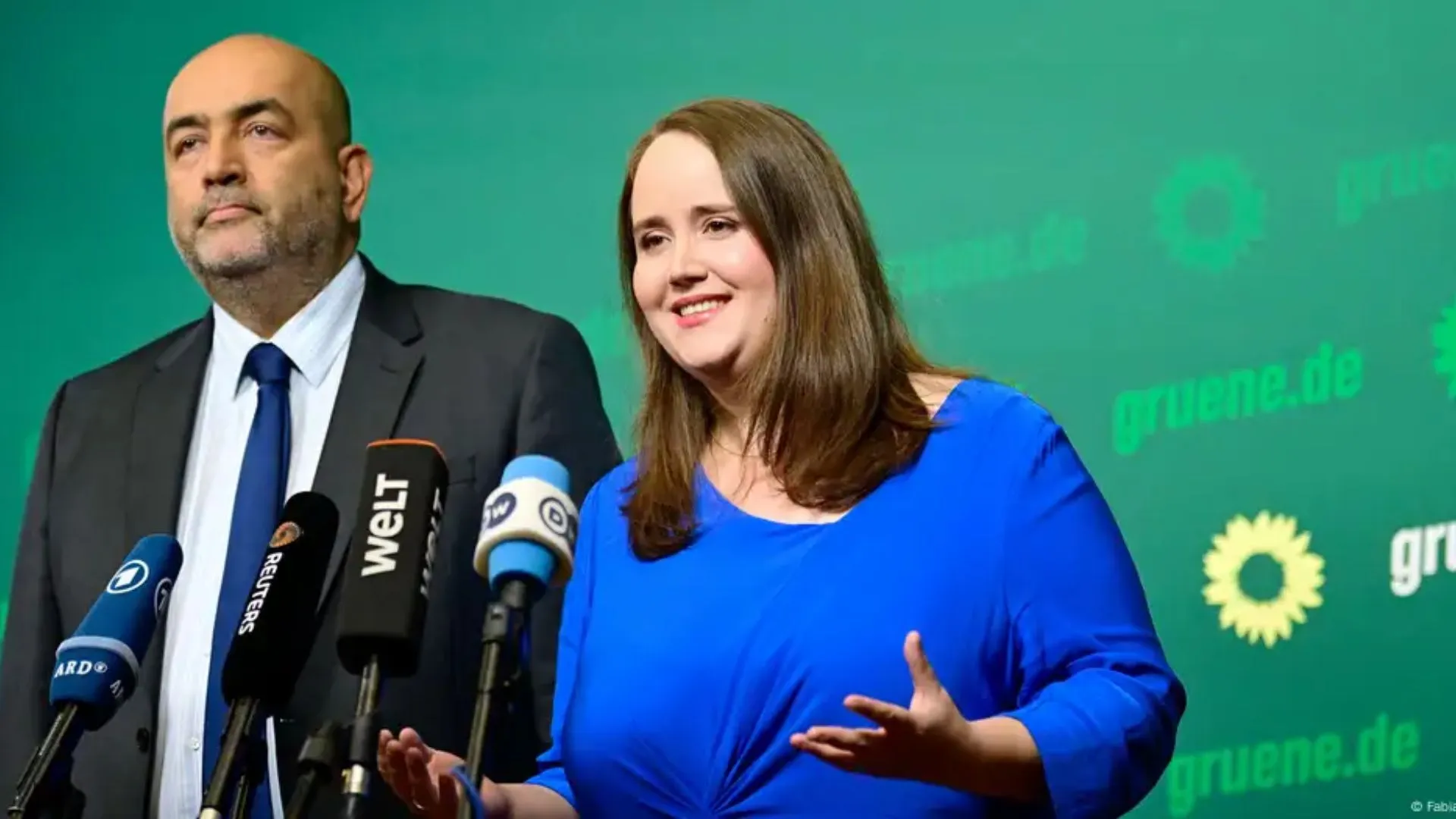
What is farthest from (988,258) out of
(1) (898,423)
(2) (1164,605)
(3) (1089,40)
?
(1) (898,423)

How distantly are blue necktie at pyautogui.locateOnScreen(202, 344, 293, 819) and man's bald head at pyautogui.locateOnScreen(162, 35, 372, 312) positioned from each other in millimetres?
215

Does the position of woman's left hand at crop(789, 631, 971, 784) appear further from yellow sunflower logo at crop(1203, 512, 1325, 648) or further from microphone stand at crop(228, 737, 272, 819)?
yellow sunflower logo at crop(1203, 512, 1325, 648)

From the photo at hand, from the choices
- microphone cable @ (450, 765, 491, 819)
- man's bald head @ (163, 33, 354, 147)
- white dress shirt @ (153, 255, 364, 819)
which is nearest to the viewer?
microphone cable @ (450, 765, 491, 819)

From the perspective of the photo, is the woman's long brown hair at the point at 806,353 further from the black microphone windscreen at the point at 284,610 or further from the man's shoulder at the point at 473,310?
the man's shoulder at the point at 473,310

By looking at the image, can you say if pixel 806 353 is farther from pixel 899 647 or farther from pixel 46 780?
pixel 46 780

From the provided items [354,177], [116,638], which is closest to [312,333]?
[354,177]

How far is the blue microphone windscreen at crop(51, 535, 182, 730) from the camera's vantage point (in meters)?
1.90

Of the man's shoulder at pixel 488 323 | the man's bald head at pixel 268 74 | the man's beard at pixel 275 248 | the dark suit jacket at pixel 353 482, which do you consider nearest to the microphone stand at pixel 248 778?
the dark suit jacket at pixel 353 482

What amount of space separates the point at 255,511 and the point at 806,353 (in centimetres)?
121

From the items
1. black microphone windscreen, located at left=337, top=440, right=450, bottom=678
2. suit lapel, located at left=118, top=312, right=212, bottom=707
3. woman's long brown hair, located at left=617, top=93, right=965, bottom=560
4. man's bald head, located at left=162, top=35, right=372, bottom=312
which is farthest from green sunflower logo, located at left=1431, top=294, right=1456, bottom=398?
suit lapel, located at left=118, top=312, right=212, bottom=707

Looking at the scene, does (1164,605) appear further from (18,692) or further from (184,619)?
(18,692)

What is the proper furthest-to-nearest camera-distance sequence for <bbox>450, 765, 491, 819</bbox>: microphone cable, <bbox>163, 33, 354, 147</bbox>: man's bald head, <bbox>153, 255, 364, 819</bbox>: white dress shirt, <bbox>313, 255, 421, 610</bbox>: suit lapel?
1. <bbox>163, 33, 354, 147</bbox>: man's bald head
2. <bbox>313, 255, 421, 610</bbox>: suit lapel
3. <bbox>153, 255, 364, 819</bbox>: white dress shirt
4. <bbox>450, 765, 491, 819</bbox>: microphone cable

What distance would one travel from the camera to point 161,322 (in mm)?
3629

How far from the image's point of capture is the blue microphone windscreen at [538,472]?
178 centimetres
